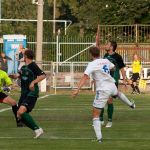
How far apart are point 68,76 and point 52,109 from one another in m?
14.1

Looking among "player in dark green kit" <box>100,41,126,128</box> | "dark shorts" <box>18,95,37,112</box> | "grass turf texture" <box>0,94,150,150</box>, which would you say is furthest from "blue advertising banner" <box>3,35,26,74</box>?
"dark shorts" <box>18,95,37,112</box>

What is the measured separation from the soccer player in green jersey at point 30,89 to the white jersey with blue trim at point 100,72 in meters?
1.26

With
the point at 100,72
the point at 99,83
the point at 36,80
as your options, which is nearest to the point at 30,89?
the point at 36,80

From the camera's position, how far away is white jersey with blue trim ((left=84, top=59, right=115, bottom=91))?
49.8 ft

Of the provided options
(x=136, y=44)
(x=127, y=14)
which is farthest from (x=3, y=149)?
(x=127, y=14)

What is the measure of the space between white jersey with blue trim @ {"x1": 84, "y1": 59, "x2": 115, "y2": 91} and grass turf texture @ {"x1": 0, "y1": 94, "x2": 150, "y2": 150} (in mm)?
1084

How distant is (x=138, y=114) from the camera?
21859 mm

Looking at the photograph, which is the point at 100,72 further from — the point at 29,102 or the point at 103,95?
the point at 29,102

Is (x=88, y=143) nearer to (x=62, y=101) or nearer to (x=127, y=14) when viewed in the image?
(x=62, y=101)

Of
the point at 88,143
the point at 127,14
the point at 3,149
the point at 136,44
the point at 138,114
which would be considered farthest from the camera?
the point at 127,14

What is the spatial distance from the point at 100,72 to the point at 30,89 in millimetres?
1627

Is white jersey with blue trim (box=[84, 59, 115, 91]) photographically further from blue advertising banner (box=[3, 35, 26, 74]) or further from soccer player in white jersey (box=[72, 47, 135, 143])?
blue advertising banner (box=[3, 35, 26, 74])

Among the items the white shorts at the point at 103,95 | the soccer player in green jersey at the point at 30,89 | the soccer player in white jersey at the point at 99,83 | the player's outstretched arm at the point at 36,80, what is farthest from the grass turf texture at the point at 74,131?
the player's outstretched arm at the point at 36,80

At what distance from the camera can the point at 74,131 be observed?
17.0 metres
